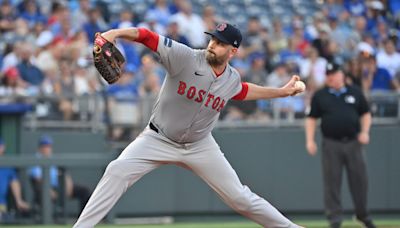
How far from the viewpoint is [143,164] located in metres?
7.90

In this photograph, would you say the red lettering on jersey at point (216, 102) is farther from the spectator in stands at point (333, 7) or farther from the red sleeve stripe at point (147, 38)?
the spectator in stands at point (333, 7)

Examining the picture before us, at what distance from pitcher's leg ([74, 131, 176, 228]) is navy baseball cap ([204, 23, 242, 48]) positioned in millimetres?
1052

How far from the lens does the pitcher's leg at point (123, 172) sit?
7605 millimetres

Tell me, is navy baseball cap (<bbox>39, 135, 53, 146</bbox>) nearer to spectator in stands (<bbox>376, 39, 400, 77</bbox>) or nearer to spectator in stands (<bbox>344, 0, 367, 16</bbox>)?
spectator in stands (<bbox>376, 39, 400, 77</bbox>)

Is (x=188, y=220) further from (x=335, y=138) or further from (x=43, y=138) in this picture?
(x=335, y=138)

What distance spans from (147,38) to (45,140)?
6588 millimetres

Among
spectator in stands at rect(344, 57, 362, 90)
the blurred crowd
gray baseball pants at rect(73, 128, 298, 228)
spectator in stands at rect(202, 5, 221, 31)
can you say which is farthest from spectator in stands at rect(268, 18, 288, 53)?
gray baseball pants at rect(73, 128, 298, 228)

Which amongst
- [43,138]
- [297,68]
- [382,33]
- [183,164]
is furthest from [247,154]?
[183,164]

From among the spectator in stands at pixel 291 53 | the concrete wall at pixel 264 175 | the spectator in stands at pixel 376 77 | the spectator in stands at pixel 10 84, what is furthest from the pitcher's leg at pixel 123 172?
the spectator in stands at pixel 376 77

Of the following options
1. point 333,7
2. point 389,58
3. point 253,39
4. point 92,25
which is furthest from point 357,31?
point 92,25

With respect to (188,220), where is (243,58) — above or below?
above

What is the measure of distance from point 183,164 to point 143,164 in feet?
1.39

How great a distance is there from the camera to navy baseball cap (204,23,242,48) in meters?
7.74

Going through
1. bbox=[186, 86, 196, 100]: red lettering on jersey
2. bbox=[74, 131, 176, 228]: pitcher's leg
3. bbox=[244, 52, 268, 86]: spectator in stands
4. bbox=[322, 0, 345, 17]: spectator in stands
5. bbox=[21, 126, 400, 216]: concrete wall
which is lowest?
bbox=[21, 126, 400, 216]: concrete wall
